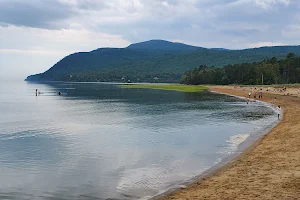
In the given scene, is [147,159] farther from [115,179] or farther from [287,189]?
[287,189]

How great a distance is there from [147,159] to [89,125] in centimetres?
2267

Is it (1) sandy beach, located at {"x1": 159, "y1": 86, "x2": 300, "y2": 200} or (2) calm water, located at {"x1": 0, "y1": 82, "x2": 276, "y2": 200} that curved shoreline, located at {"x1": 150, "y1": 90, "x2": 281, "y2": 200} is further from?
(2) calm water, located at {"x1": 0, "y1": 82, "x2": 276, "y2": 200}

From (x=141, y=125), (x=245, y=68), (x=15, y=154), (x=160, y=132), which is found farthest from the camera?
(x=245, y=68)

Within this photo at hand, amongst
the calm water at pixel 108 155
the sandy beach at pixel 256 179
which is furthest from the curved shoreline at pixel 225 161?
the calm water at pixel 108 155

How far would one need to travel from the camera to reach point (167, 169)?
Result: 2358 centimetres

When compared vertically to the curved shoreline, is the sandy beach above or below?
above

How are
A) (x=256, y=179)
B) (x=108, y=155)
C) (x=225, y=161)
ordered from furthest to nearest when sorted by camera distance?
(x=108, y=155), (x=225, y=161), (x=256, y=179)

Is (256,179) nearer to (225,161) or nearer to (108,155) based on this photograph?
(225,161)

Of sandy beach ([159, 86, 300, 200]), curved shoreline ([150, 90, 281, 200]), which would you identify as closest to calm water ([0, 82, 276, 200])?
curved shoreline ([150, 90, 281, 200])

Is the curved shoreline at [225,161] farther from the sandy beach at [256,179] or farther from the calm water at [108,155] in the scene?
the calm water at [108,155]

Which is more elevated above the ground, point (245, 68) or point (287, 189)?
point (245, 68)

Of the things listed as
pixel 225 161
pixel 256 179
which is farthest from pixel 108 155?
pixel 256 179

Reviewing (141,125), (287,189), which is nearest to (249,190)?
(287,189)

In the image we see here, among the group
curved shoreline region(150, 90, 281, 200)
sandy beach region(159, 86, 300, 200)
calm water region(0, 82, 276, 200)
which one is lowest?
calm water region(0, 82, 276, 200)
